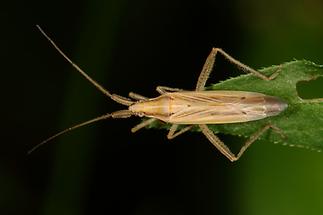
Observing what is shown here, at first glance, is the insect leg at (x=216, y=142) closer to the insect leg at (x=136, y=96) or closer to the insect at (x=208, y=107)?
the insect at (x=208, y=107)

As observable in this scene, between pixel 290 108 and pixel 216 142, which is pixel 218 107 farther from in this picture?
pixel 290 108

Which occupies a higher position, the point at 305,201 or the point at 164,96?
the point at 164,96

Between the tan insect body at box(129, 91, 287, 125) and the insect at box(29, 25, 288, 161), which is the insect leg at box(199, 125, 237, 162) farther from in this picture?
the tan insect body at box(129, 91, 287, 125)

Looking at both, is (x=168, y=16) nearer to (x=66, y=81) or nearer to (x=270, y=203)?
(x=66, y=81)

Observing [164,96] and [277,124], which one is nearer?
[277,124]

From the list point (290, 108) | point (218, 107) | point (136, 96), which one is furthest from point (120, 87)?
point (290, 108)

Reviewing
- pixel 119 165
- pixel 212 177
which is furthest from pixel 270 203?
pixel 119 165
